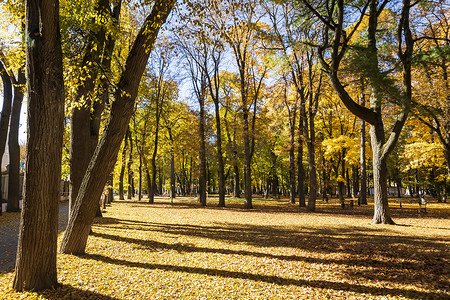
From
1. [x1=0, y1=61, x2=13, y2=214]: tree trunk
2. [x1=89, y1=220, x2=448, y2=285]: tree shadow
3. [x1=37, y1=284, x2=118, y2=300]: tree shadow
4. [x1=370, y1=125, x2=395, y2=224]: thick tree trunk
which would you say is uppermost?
[x1=0, y1=61, x2=13, y2=214]: tree trunk

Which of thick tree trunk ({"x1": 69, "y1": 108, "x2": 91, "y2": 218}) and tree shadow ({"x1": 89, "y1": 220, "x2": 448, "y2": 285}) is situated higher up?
thick tree trunk ({"x1": 69, "y1": 108, "x2": 91, "y2": 218})

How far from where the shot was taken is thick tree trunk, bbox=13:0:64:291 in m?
3.64

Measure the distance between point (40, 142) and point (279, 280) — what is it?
4.43 m

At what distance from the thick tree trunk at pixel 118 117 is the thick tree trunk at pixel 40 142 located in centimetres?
124

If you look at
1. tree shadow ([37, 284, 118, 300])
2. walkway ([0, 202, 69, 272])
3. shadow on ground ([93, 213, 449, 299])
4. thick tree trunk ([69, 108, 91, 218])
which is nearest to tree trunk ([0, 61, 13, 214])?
walkway ([0, 202, 69, 272])

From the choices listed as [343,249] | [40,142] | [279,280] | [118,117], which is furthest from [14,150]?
[343,249]

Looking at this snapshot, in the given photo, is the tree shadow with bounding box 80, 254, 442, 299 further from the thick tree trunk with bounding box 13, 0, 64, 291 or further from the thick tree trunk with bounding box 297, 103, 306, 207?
the thick tree trunk with bounding box 297, 103, 306, 207

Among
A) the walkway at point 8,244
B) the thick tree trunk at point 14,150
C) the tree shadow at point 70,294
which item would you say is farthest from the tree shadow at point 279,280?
the thick tree trunk at point 14,150

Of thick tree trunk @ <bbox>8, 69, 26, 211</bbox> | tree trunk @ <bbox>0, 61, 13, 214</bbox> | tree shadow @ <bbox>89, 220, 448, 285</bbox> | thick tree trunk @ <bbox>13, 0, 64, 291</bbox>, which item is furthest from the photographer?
thick tree trunk @ <bbox>8, 69, 26, 211</bbox>

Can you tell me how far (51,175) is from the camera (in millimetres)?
3785

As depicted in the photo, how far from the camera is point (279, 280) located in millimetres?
4582

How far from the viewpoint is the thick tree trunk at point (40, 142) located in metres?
3.64

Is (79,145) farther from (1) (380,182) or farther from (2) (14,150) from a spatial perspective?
(1) (380,182)

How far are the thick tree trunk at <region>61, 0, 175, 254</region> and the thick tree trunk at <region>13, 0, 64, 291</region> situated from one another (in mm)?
1237
